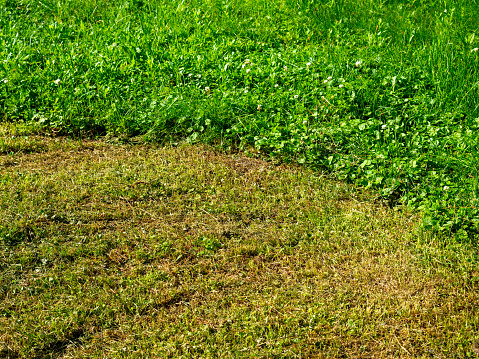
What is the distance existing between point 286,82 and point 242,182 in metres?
1.36

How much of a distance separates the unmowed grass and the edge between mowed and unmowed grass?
0.02 m

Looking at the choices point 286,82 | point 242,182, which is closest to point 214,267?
point 242,182

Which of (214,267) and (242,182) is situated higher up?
(242,182)

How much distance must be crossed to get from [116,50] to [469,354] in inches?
177

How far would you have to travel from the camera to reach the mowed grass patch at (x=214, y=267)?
3.55 m

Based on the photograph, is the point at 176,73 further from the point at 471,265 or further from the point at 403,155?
the point at 471,265

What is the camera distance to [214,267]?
162 inches

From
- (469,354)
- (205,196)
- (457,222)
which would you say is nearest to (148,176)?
(205,196)

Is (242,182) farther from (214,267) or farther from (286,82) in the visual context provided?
(286,82)

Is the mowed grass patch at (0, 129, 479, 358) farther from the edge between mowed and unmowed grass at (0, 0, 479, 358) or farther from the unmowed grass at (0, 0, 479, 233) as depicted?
the unmowed grass at (0, 0, 479, 233)

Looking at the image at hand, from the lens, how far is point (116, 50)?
6523mm

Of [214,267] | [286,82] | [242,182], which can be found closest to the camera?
[214,267]

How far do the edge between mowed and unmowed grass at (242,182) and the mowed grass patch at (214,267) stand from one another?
13mm

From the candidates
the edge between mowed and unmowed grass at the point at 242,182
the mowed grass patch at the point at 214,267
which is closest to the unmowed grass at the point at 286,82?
the edge between mowed and unmowed grass at the point at 242,182
